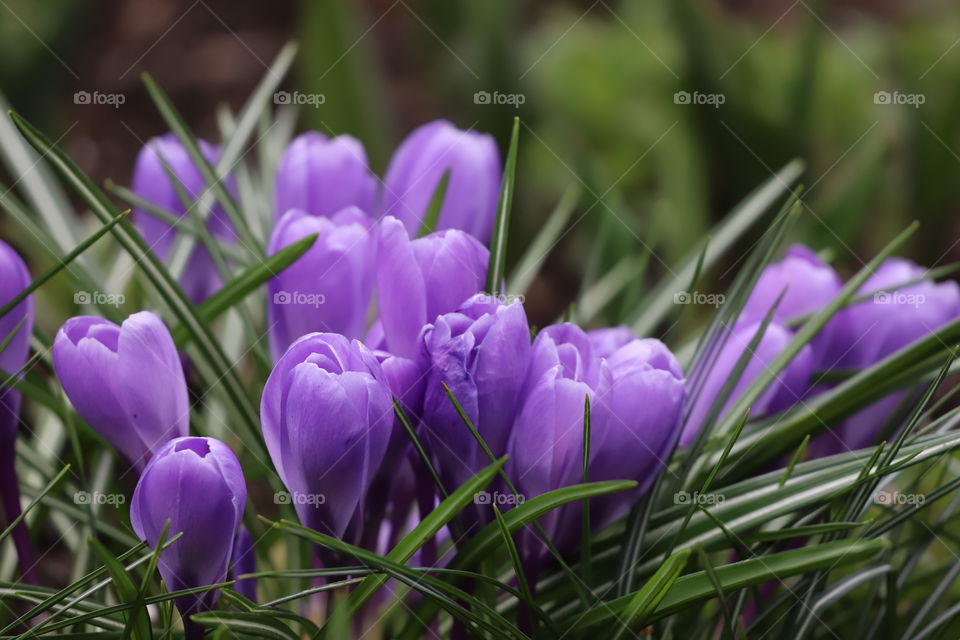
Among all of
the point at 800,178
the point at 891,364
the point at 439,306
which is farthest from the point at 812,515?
the point at 800,178

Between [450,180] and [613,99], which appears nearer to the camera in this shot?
[450,180]

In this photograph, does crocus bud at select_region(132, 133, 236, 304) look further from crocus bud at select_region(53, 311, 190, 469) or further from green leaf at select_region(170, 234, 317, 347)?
crocus bud at select_region(53, 311, 190, 469)

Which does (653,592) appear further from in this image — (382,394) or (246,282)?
(246,282)

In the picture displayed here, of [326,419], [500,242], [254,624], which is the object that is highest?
[500,242]

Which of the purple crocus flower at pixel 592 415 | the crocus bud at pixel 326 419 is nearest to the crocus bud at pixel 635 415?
the purple crocus flower at pixel 592 415

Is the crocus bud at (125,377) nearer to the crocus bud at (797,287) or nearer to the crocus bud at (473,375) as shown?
the crocus bud at (473,375)

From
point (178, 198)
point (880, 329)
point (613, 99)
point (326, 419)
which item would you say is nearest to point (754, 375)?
point (880, 329)

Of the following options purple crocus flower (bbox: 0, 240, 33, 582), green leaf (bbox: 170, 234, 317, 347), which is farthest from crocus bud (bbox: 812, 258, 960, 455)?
purple crocus flower (bbox: 0, 240, 33, 582)

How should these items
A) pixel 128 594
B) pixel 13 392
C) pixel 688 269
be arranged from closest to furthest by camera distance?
pixel 128 594
pixel 13 392
pixel 688 269
